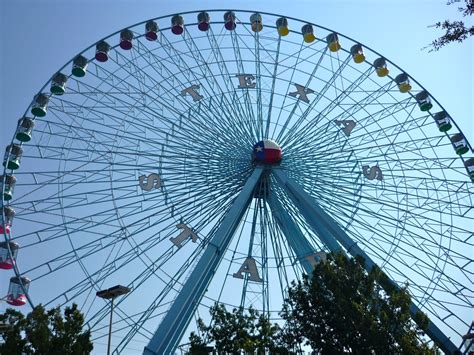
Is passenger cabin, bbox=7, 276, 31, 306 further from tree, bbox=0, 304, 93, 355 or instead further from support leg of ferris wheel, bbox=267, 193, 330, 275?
support leg of ferris wheel, bbox=267, 193, 330, 275

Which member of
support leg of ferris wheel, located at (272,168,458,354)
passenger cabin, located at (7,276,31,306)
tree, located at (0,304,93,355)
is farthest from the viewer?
passenger cabin, located at (7,276,31,306)

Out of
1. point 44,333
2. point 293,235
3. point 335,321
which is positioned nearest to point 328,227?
point 293,235

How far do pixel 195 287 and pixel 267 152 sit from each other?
23.0 ft

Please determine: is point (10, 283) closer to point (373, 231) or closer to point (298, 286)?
point (298, 286)

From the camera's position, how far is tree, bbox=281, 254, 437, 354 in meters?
15.1

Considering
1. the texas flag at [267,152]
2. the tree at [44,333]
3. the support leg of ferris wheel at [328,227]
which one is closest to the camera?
the tree at [44,333]

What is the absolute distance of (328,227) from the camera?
19.3 m

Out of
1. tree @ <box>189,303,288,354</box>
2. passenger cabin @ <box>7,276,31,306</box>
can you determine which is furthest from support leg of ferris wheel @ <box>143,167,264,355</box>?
passenger cabin @ <box>7,276,31,306</box>

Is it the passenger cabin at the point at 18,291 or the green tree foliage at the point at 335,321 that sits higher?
the green tree foliage at the point at 335,321

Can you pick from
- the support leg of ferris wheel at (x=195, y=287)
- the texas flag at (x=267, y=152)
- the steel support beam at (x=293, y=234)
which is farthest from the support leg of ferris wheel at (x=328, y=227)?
the support leg of ferris wheel at (x=195, y=287)

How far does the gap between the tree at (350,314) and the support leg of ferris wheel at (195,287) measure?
2.77 metres

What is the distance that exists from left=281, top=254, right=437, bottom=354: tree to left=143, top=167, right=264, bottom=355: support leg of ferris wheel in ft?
9.08

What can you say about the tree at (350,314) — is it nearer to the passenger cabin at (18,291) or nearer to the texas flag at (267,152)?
the texas flag at (267,152)

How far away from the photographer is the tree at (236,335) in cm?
1596
